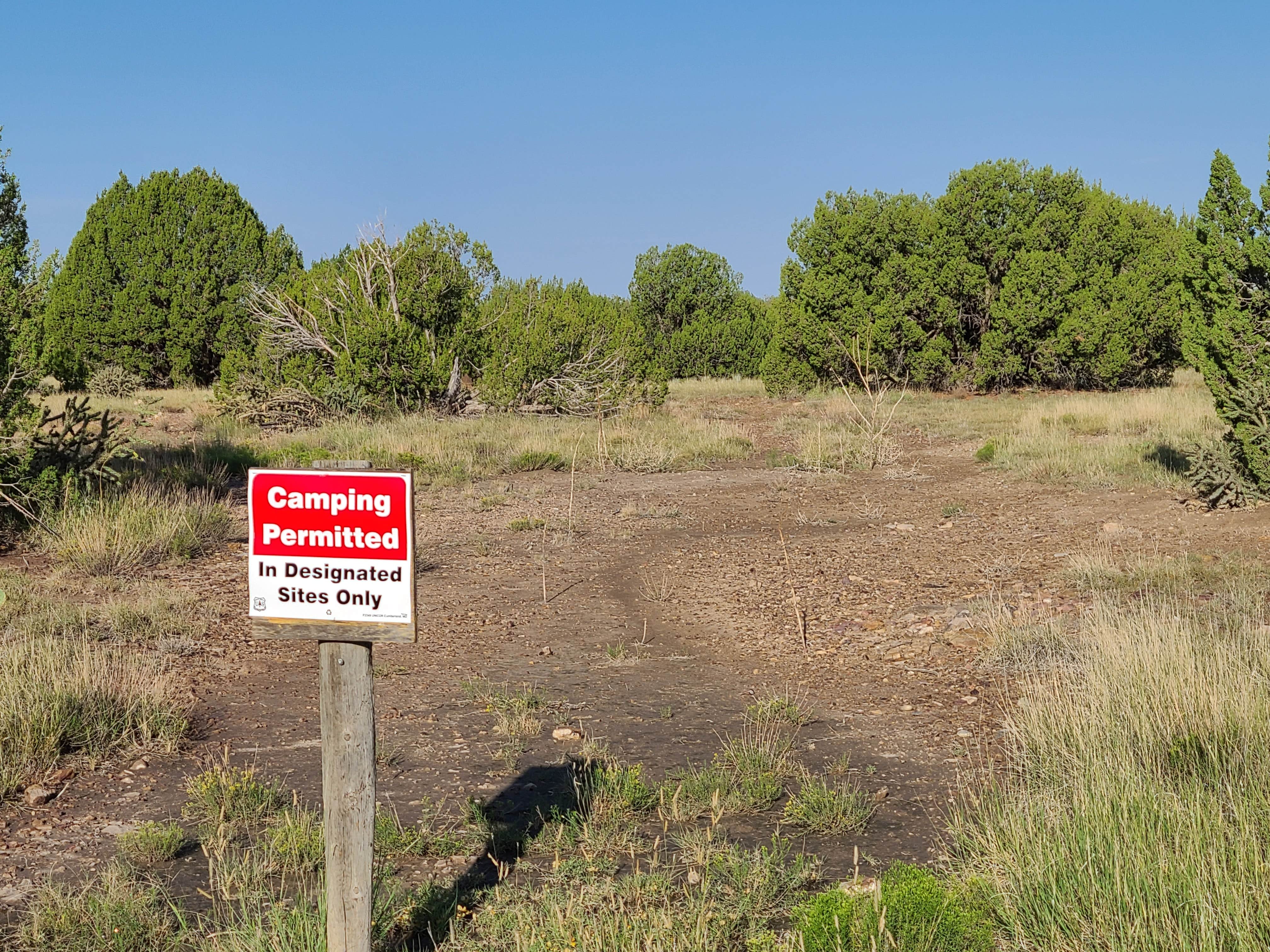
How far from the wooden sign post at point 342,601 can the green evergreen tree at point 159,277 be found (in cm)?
2988

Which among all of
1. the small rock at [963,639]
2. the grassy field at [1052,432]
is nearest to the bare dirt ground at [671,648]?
the small rock at [963,639]

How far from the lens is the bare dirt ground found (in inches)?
203

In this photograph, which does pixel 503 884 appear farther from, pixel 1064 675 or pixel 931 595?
pixel 931 595

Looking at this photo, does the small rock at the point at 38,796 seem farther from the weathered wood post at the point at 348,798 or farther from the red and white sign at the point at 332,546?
the red and white sign at the point at 332,546

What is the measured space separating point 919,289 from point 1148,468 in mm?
17305

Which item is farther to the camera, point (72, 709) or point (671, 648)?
point (671, 648)

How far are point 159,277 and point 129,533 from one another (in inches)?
955

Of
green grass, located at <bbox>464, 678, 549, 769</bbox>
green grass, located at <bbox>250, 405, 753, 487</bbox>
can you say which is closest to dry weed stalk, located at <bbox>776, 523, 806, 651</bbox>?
green grass, located at <bbox>464, 678, 549, 769</bbox>

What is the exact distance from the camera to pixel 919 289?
3000 centimetres

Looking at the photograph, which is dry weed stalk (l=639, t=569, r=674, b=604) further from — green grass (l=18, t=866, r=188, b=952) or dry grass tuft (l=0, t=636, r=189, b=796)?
green grass (l=18, t=866, r=188, b=952)

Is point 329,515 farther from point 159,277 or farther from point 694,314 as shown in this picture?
point 694,314

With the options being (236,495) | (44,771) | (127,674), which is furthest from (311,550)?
(236,495)

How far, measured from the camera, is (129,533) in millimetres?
9883

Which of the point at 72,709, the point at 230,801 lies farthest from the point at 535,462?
the point at 230,801
